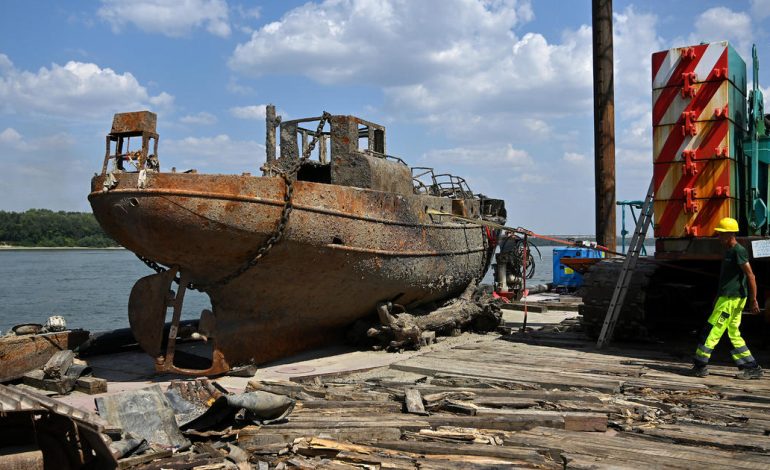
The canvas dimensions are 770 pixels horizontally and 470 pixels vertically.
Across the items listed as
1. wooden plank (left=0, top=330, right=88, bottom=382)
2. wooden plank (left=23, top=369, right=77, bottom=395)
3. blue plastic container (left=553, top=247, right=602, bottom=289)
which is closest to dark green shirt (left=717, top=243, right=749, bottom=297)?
wooden plank (left=23, top=369, right=77, bottom=395)

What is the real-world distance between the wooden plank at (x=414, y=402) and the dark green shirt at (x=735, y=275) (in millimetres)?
3266

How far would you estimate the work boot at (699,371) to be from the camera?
21.6 ft

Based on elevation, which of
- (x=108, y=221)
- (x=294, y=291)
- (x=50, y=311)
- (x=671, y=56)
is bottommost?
(x=50, y=311)

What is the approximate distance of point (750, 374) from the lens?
6.44m

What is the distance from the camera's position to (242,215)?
23.0 feet

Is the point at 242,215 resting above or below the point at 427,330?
above

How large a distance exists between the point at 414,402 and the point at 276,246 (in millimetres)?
2570

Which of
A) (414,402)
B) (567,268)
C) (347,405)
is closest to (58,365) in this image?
(347,405)

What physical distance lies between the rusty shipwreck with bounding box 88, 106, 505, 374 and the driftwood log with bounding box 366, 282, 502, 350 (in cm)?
24

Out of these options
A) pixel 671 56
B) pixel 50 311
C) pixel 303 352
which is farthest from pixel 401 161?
pixel 50 311

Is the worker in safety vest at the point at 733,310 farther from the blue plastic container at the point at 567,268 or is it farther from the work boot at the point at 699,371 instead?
the blue plastic container at the point at 567,268

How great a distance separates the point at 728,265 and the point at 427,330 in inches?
157

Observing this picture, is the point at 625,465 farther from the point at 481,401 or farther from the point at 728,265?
the point at 728,265

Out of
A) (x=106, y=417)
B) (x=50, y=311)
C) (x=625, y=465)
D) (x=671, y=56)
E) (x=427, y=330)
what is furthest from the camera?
(x=50, y=311)
